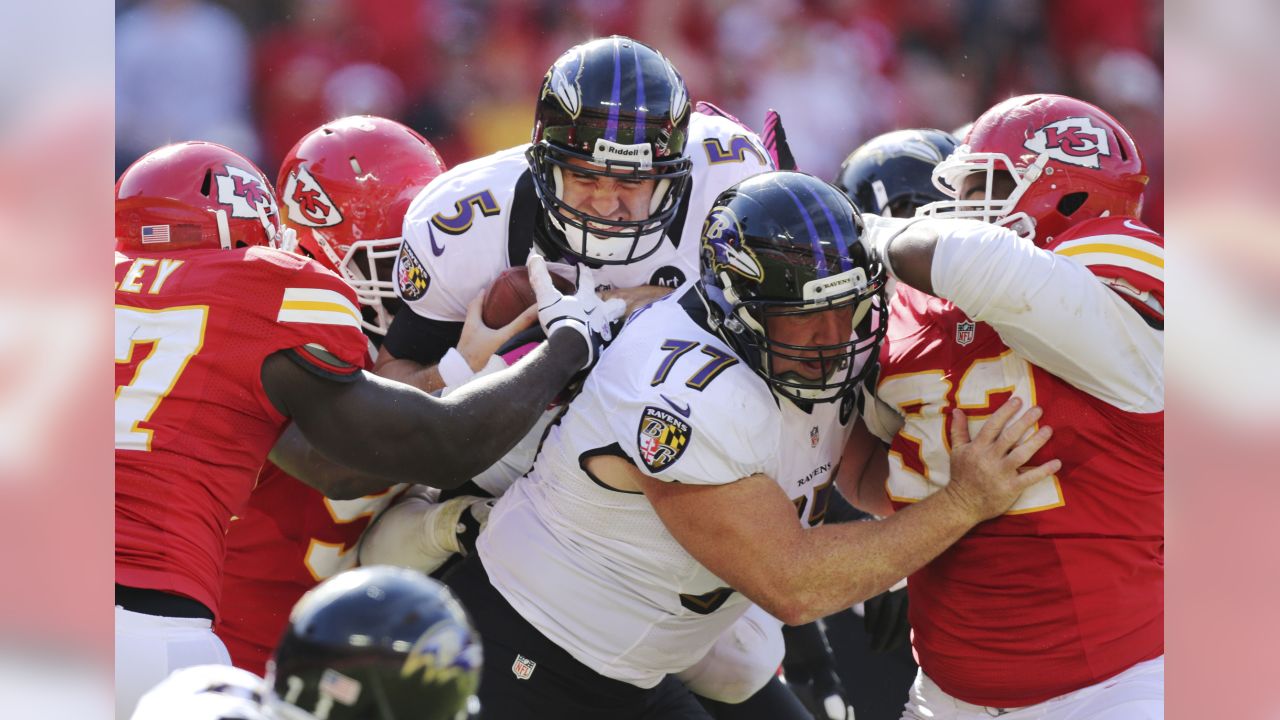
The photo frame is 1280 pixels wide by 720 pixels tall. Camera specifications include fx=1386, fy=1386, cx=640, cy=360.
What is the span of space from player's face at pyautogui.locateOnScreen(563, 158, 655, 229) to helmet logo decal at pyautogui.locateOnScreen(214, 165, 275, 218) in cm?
69

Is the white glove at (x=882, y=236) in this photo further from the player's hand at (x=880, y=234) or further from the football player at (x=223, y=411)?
the football player at (x=223, y=411)

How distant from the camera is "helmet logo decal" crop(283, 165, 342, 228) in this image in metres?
3.90

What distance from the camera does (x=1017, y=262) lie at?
237 centimetres

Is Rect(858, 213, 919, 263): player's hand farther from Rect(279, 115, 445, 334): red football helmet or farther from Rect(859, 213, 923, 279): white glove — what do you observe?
Rect(279, 115, 445, 334): red football helmet

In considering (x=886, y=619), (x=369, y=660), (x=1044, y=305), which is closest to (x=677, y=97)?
(x=1044, y=305)

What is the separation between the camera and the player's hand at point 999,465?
8.23 feet

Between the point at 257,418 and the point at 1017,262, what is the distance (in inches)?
56.9

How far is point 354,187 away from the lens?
3869 mm

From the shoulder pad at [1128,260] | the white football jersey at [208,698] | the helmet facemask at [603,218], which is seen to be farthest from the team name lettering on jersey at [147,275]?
the shoulder pad at [1128,260]

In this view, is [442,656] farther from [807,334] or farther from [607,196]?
[607,196]

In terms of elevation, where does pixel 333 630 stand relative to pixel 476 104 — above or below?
above

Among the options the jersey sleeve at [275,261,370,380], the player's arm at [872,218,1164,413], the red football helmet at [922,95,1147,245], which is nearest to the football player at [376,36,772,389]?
the jersey sleeve at [275,261,370,380]
